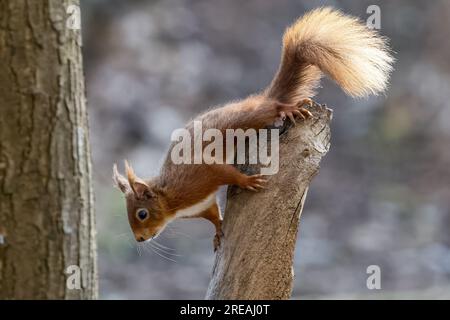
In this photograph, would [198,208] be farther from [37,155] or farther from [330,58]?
[37,155]

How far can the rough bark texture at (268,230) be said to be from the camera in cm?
A: 211

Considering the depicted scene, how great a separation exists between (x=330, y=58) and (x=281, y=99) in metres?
0.21

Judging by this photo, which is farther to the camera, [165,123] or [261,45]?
[261,45]

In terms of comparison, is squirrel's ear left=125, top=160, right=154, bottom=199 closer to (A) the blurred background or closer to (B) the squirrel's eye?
(B) the squirrel's eye

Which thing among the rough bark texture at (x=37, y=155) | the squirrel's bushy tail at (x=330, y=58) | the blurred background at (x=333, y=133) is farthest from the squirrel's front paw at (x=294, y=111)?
the blurred background at (x=333, y=133)

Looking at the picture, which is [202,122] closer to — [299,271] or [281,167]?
[281,167]

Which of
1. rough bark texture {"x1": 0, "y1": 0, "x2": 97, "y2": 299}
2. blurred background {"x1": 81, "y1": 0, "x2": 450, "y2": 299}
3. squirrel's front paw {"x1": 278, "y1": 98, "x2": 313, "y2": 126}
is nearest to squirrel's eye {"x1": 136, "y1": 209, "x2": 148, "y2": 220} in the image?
squirrel's front paw {"x1": 278, "y1": 98, "x2": 313, "y2": 126}

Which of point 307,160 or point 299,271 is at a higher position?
point 299,271

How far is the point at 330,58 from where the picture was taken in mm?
2518

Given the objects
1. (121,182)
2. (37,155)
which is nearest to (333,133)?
(121,182)

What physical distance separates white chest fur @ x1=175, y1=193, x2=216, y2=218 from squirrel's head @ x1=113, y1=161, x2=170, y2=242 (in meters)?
0.05

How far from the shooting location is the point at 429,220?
5445mm
